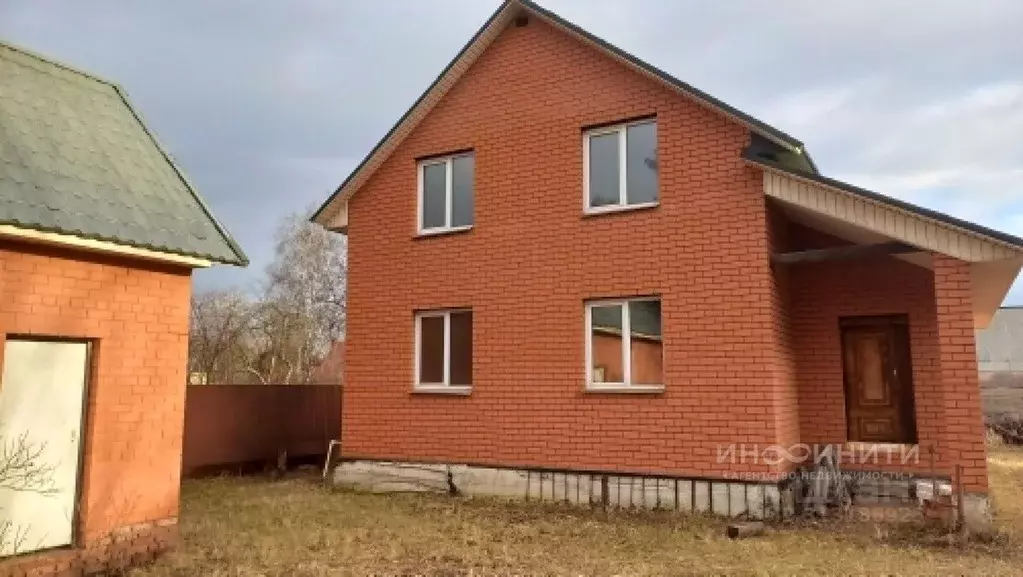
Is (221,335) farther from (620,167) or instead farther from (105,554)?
(105,554)

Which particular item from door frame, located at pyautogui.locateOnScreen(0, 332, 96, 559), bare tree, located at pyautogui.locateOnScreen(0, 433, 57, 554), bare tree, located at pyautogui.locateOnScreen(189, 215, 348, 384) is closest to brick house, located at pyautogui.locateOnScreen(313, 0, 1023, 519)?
door frame, located at pyautogui.locateOnScreen(0, 332, 96, 559)

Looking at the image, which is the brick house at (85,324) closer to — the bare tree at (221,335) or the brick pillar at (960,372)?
the brick pillar at (960,372)

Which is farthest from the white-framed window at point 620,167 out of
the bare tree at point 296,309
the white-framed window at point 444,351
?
the bare tree at point 296,309

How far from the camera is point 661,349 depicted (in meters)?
9.59

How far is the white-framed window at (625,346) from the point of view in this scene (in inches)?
381

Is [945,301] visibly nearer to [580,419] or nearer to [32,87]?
[580,419]

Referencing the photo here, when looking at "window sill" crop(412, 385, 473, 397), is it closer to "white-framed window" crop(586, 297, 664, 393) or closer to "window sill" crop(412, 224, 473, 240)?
"white-framed window" crop(586, 297, 664, 393)

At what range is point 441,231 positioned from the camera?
1163 centimetres

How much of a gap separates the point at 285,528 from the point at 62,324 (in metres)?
3.71

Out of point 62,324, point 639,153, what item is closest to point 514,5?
point 639,153

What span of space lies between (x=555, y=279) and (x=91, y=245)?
6.14m

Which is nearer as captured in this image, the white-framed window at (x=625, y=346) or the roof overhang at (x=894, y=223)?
the roof overhang at (x=894, y=223)

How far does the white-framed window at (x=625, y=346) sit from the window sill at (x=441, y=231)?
248cm

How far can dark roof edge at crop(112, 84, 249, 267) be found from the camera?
7.22 metres
